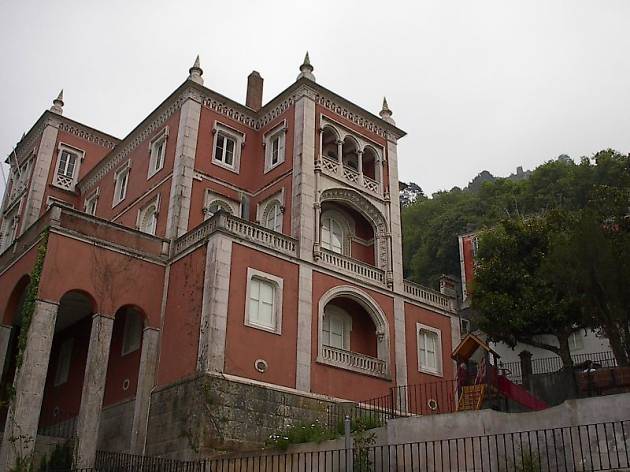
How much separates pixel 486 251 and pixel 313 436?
30.6 feet

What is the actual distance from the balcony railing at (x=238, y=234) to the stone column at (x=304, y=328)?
0.95 metres

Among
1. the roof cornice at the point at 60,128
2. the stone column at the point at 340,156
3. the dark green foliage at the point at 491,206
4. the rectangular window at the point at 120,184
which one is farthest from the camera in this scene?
the dark green foliage at the point at 491,206

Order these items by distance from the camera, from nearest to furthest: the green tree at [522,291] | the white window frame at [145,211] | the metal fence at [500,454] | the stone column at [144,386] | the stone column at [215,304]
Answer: the metal fence at [500,454] < the stone column at [215,304] < the stone column at [144,386] < the green tree at [522,291] < the white window frame at [145,211]

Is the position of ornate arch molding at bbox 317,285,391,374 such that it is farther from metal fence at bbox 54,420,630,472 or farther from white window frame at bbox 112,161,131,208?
white window frame at bbox 112,161,131,208

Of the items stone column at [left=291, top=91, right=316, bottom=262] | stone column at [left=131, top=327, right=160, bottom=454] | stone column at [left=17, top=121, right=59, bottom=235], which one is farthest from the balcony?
stone column at [left=17, top=121, right=59, bottom=235]

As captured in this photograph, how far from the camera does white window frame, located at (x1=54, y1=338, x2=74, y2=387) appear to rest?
93.3 feet

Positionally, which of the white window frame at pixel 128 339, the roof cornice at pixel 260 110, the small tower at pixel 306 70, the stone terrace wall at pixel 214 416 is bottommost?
the stone terrace wall at pixel 214 416

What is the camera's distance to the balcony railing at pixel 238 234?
22.3 m

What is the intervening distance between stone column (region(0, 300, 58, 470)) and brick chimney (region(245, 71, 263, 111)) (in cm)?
1385

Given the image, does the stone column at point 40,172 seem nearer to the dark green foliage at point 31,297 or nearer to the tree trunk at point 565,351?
the dark green foliage at point 31,297

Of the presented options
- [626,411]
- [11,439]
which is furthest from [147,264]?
[626,411]

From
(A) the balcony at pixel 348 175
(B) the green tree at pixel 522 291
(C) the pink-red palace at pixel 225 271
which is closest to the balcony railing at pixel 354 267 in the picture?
(C) the pink-red palace at pixel 225 271

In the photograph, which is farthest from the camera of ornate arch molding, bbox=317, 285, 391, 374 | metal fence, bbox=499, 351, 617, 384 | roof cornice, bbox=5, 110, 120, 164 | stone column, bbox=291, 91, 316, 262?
roof cornice, bbox=5, 110, 120, 164

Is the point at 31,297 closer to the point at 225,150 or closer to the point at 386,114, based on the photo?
the point at 225,150
